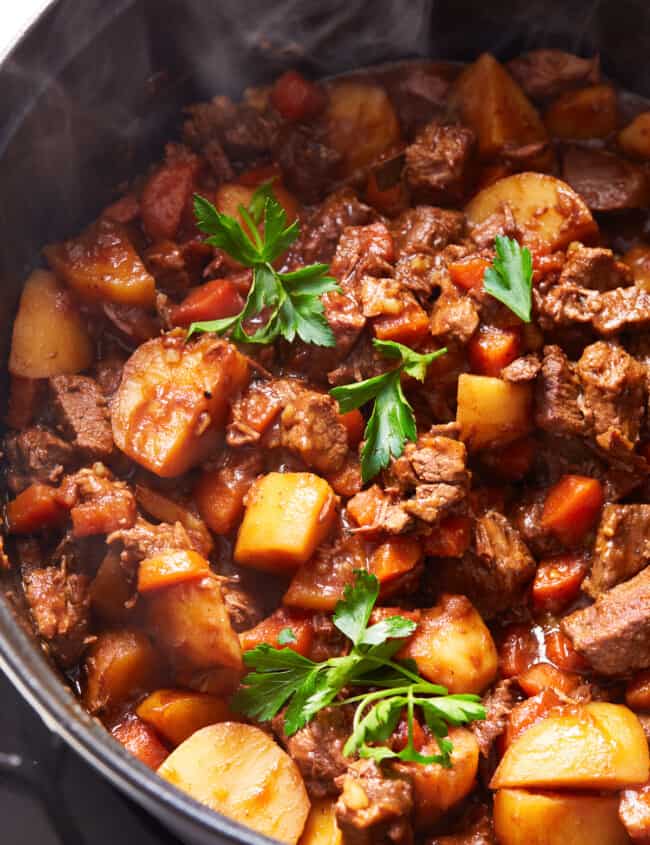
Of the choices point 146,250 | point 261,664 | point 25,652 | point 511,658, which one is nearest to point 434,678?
point 511,658

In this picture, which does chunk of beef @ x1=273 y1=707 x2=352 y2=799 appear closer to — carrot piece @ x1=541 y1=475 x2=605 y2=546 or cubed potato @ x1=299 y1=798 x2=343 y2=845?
cubed potato @ x1=299 y1=798 x2=343 y2=845

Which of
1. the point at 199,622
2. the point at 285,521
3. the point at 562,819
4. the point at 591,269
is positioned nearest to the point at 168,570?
the point at 199,622

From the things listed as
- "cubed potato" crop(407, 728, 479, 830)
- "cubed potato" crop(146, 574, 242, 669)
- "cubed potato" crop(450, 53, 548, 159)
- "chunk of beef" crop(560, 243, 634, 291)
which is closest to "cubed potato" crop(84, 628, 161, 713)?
"cubed potato" crop(146, 574, 242, 669)

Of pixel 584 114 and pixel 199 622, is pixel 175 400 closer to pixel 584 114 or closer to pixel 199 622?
pixel 199 622

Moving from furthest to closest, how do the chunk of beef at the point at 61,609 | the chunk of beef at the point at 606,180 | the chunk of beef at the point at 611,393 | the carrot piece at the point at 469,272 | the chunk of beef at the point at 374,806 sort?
the chunk of beef at the point at 606,180, the carrot piece at the point at 469,272, the chunk of beef at the point at 611,393, the chunk of beef at the point at 61,609, the chunk of beef at the point at 374,806

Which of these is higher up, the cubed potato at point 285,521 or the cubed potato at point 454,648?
the cubed potato at point 285,521

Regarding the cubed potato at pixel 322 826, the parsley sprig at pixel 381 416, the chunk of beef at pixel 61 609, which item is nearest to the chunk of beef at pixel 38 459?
the chunk of beef at pixel 61 609

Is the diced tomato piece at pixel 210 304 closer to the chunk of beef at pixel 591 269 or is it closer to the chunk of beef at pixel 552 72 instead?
the chunk of beef at pixel 591 269
